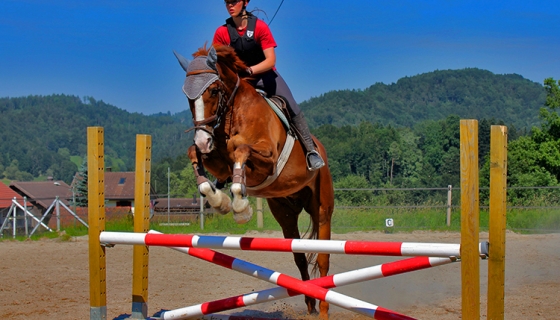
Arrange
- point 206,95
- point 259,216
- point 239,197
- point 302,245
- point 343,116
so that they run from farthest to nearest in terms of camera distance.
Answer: point 343,116
point 259,216
point 206,95
point 239,197
point 302,245

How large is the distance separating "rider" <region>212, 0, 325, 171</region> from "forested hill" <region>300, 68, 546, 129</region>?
3814 inches

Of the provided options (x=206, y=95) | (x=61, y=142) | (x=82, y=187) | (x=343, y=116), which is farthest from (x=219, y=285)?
(x=61, y=142)

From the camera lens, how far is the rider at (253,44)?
14.0ft

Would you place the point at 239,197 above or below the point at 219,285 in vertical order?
Answer: above

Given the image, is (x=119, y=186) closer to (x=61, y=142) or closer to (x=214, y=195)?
(x=214, y=195)

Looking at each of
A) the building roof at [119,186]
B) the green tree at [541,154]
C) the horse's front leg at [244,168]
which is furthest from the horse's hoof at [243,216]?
the building roof at [119,186]

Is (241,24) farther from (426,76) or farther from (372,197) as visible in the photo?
(426,76)

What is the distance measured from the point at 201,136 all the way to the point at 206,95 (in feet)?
0.99

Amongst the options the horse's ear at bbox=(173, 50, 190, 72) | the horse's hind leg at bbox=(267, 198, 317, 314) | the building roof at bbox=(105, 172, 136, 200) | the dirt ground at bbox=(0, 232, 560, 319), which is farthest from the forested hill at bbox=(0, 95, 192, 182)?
the horse's ear at bbox=(173, 50, 190, 72)

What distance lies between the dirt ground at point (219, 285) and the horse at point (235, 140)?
1.28m

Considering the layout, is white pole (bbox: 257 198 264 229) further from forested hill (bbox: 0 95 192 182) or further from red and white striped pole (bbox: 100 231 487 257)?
forested hill (bbox: 0 95 192 182)

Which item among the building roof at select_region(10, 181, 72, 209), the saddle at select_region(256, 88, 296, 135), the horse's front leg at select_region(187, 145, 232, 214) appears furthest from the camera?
the building roof at select_region(10, 181, 72, 209)

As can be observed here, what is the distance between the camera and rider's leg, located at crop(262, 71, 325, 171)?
15.1 ft

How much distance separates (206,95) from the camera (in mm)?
3754
